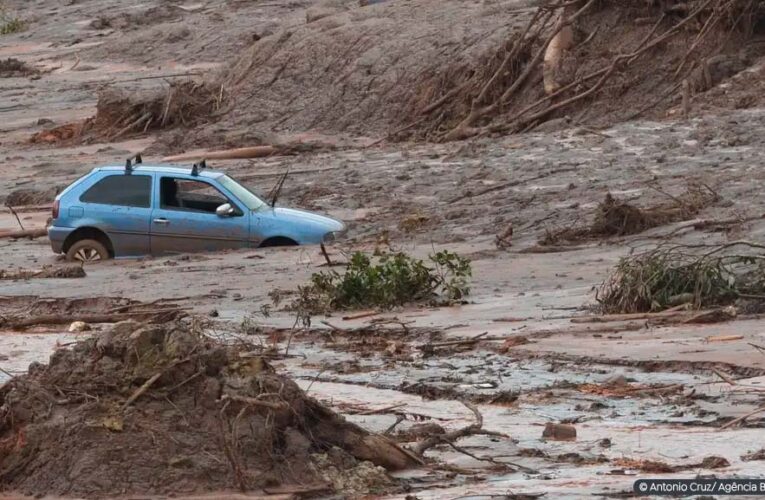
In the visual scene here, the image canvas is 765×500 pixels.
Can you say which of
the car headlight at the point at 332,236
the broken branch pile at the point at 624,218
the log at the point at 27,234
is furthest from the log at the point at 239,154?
the broken branch pile at the point at 624,218

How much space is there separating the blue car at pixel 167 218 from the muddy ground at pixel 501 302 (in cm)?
30

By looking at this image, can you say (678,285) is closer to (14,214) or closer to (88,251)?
(88,251)

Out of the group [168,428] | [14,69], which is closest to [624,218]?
[168,428]

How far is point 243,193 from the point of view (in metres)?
20.5

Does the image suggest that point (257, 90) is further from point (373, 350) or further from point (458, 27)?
point (373, 350)

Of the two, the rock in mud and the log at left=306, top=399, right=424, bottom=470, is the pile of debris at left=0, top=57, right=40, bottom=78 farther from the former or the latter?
the log at left=306, top=399, right=424, bottom=470

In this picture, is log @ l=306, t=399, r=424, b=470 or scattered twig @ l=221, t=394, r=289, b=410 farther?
log @ l=306, t=399, r=424, b=470

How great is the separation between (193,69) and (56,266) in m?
21.4

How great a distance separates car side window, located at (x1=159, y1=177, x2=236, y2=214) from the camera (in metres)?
20.5

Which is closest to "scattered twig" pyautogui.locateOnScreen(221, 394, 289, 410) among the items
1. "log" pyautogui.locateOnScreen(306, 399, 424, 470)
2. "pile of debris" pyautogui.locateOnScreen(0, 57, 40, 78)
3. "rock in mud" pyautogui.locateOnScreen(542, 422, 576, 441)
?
"log" pyautogui.locateOnScreen(306, 399, 424, 470)

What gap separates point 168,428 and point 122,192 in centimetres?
1204

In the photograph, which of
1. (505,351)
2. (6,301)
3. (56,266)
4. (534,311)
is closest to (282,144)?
(56,266)

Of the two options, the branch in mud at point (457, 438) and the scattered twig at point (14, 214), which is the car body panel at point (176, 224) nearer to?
the scattered twig at point (14, 214)

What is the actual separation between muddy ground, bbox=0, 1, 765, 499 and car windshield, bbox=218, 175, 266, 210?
65 cm
